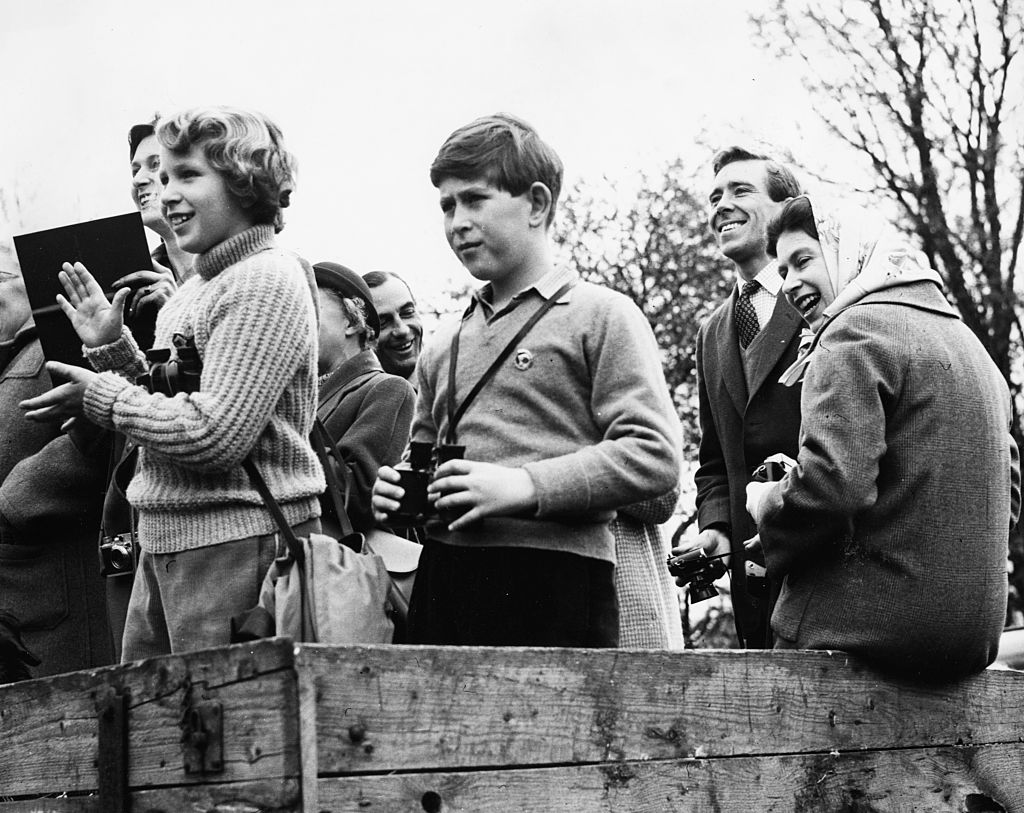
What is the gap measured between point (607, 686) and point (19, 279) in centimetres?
320

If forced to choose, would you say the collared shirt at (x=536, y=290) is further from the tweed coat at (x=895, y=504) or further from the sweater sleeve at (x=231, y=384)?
the tweed coat at (x=895, y=504)

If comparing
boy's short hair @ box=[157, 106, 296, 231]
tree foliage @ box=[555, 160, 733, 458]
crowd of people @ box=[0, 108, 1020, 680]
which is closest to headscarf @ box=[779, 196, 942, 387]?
crowd of people @ box=[0, 108, 1020, 680]

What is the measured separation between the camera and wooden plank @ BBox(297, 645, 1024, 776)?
2.57 meters

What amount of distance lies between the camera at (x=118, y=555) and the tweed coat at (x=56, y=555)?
1.78 ft

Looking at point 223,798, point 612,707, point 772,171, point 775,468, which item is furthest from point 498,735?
point 772,171

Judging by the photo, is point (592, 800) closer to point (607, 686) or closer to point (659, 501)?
point (607, 686)

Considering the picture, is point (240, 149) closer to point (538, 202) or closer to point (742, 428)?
point (538, 202)

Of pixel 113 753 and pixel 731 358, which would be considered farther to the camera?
pixel 731 358

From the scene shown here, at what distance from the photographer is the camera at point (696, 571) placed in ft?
14.2

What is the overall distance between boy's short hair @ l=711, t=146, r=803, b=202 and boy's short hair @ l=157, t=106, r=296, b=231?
7.33 feet

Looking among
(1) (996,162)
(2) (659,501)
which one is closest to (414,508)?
(2) (659,501)

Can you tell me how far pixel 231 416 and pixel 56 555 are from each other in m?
1.70

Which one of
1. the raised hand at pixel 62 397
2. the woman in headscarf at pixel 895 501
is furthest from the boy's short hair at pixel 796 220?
the raised hand at pixel 62 397

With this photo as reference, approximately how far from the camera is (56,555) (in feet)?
15.6
